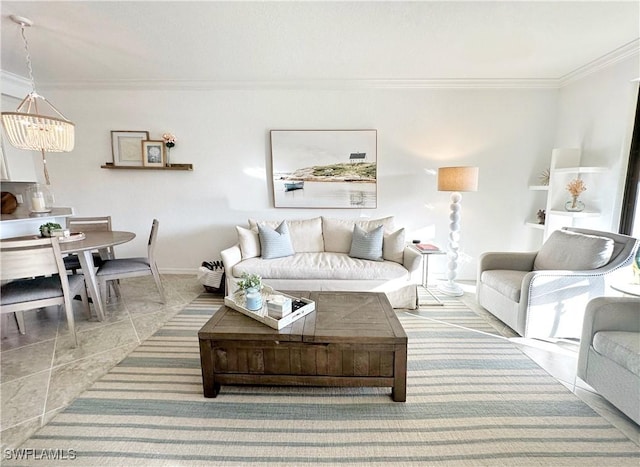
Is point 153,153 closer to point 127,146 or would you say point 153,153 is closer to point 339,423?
point 127,146

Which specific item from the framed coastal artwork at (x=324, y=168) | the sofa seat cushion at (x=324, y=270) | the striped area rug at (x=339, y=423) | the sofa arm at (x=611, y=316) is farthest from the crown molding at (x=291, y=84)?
the striped area rug at (x=339, y=423)

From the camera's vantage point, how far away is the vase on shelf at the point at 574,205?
10.0 ft

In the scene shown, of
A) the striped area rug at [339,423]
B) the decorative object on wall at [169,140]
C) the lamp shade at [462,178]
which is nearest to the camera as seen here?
the striped area rug at [339,423]

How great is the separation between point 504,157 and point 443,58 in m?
1.60

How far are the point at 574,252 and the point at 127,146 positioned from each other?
5.22 m

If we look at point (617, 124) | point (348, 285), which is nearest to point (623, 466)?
point (348, 285)

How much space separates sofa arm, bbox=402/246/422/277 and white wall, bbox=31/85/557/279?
36.8 inches

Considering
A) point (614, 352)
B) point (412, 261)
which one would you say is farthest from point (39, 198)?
point (614, 352)

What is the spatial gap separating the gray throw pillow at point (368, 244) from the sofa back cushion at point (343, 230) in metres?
0.20

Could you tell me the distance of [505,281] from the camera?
100 inches

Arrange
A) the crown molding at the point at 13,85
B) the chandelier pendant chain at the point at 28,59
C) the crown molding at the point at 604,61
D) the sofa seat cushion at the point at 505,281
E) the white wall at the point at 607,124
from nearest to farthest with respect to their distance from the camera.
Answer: the sofa seat cushion at the point at 505,281 < the chandelier pendant chain at the point at 28,59 < the crown molding at the point at 604,61 < the white wall at the point at 607,124 < the crown molding at the point at 13,85

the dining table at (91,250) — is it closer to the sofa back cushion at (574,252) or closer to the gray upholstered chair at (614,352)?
the gray upholstered chair at (614,352)

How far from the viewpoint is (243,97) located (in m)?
3.75

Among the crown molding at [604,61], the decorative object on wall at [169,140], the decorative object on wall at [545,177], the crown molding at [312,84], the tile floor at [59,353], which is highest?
the crown molding at [312,84]
